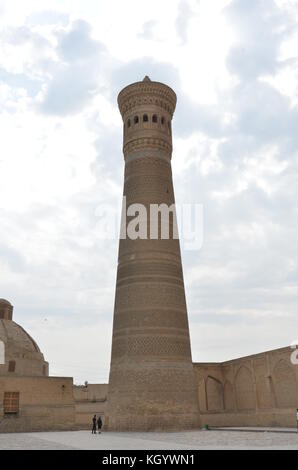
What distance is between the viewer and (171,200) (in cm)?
2131

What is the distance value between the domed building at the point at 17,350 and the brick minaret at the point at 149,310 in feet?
34.4

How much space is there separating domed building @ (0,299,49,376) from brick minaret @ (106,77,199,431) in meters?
10.5

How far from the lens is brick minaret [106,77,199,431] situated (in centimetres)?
1780

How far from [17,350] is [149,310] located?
12343 mm

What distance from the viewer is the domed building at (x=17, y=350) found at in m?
27.1

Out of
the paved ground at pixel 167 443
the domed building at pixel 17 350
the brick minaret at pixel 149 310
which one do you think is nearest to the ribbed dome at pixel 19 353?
the domed building at pixel 17 350

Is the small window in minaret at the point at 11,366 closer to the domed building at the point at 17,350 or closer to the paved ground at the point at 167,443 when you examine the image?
the domed building at the point at 17,350

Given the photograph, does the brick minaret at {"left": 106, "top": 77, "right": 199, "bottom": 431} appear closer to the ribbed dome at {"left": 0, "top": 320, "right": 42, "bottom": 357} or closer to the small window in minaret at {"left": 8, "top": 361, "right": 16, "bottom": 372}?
the small window in minaret at {"left": 8, "top": 361, "right": 16, "bottom": 372}

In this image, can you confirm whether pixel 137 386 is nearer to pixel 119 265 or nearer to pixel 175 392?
pixel 175 392

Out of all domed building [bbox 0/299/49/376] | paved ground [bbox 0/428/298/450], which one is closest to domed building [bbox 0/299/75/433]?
domed building [bbox 0/299/49/376]

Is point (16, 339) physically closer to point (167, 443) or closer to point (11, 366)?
point (11, 366)

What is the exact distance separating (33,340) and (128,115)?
15.8 meters

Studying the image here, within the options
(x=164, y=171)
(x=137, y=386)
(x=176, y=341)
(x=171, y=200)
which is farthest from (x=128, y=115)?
(x=137, y=386)

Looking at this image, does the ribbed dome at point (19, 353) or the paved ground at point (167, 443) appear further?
the ribbed dome at point (19, 353)
